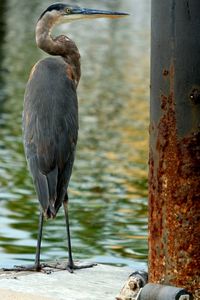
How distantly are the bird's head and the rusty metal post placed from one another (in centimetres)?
207

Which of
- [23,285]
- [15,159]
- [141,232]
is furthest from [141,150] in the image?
[23,285]

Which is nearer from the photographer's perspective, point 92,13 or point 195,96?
point 195,96

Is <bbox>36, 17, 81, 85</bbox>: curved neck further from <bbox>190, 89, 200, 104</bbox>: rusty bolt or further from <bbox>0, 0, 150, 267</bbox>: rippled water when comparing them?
<bbox>190, 89, 200, 104</bbox>: rusty bolt

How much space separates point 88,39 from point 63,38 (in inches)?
795

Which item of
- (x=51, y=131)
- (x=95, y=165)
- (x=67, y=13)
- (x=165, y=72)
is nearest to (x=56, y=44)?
(x=67, y=13)

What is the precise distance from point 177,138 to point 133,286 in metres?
0.75

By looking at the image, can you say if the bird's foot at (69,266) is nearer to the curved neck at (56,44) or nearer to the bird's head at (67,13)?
the curved neck at (56,44)

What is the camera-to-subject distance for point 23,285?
19.0 feet

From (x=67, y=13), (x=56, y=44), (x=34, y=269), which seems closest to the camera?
(x=34, y=269)

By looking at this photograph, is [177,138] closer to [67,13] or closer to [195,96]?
[195,96]

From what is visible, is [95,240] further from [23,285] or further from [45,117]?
[23,285]

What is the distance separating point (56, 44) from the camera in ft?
24.0

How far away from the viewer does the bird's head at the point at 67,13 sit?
24.3ft

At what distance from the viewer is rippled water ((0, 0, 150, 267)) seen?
873cm
